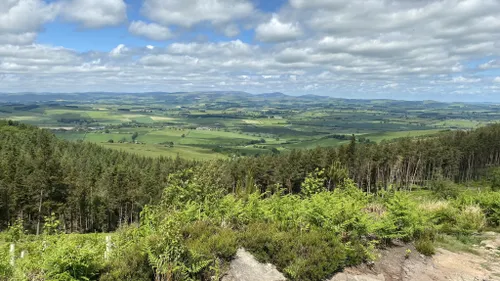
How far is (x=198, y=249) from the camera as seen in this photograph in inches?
335

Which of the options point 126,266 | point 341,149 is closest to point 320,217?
point 126,266

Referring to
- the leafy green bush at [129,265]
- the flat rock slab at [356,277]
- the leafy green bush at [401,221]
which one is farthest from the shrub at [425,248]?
the leafy green bush at [129,265]

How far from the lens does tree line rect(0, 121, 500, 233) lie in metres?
56.6

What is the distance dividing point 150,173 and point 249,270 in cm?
6878

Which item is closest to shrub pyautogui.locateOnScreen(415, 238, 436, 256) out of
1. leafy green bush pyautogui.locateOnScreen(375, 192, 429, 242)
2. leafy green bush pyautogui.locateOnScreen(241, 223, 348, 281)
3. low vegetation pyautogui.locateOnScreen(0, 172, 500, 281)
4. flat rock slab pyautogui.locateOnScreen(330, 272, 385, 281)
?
low vegetation pyautogui.locateOnScreen(0, 172, 500, 281)

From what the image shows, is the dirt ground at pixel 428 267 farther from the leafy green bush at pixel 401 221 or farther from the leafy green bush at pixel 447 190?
the leafy green bush at pixel 447 190

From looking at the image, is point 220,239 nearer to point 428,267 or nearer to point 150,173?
point 428,267

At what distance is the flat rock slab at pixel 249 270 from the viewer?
856 centimetres

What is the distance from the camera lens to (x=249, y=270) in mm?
8797

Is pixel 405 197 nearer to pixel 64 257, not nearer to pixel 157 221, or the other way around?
pixel 157 221

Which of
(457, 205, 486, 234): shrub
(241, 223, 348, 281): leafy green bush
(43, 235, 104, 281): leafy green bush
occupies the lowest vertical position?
(457, 205, 486, 234): shrub

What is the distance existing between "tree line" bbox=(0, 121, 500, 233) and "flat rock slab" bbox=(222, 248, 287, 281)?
3057cm

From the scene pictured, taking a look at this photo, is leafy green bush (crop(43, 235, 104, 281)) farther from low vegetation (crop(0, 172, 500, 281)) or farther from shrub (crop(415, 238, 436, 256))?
shrub (crop(415, 238, 436, 256))

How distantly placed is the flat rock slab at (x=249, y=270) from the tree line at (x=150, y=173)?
100 ft
